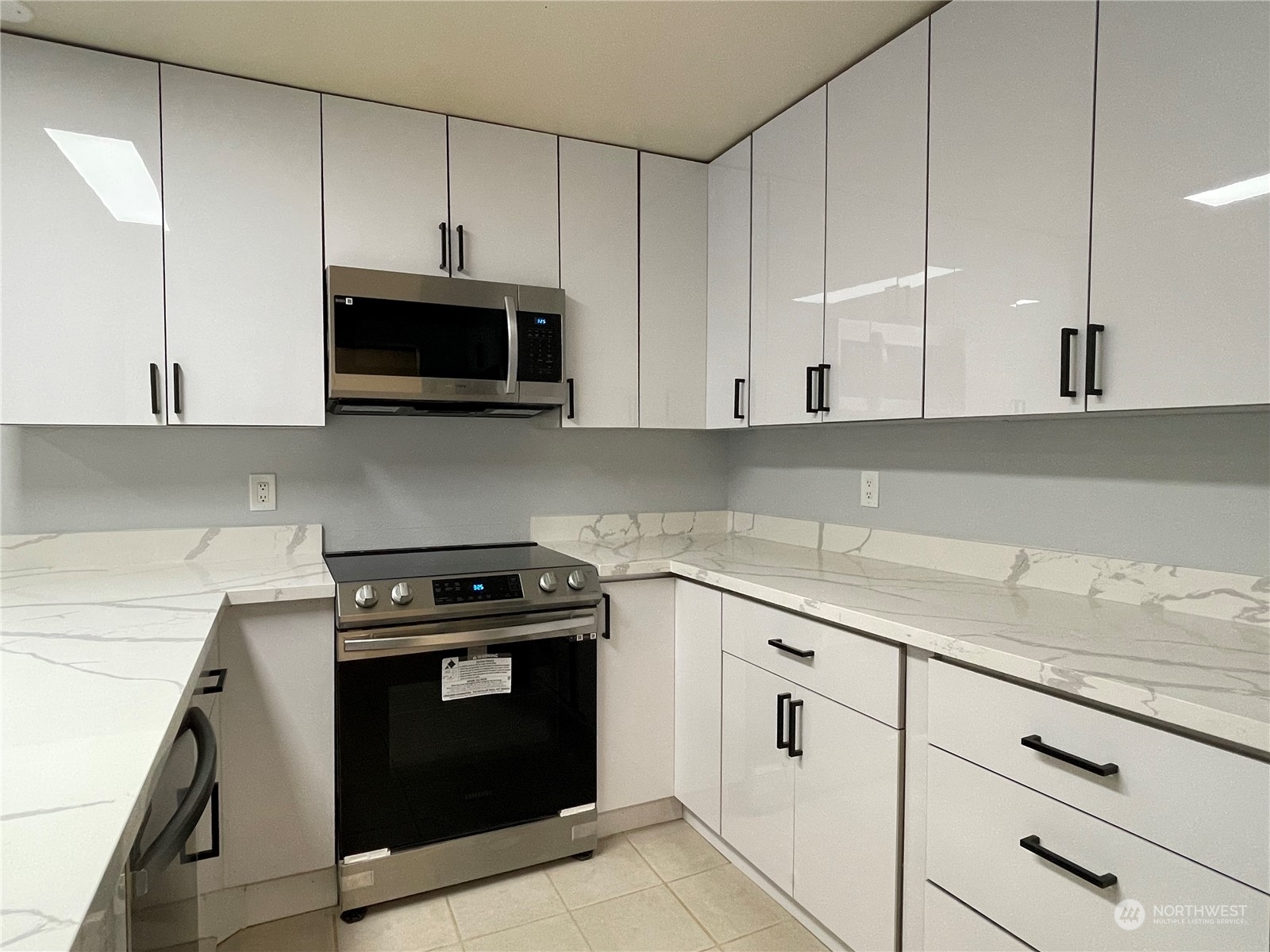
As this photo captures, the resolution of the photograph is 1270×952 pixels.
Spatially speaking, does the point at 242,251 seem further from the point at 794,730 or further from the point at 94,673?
the point at 794,730

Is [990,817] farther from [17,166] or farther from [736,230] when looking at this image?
[17,166]

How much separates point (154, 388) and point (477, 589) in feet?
3.25

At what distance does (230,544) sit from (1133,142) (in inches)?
96.1

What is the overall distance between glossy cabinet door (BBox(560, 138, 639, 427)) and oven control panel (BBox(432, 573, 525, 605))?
63 cm

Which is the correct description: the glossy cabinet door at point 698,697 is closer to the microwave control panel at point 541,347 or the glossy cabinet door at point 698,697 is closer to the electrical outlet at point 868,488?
the electrical outlet at point 868,488

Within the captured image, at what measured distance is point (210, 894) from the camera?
5.59ft

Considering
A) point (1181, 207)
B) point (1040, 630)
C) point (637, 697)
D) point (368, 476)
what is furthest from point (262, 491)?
point (1181, 207)

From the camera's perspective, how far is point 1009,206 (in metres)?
1.53

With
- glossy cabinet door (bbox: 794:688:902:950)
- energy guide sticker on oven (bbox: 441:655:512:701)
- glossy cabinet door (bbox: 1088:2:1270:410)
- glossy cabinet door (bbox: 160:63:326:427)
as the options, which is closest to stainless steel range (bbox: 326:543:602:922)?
energy guide sticker on oven (bbox: 441:655:512:701)

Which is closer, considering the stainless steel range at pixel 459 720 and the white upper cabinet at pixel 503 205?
the stainless steel range at pixel 459 720

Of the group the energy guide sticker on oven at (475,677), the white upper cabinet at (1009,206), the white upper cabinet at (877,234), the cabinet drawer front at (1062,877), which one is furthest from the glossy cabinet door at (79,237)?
the cabinet drawer front at (1062,877)

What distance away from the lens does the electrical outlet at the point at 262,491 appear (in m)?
2.26

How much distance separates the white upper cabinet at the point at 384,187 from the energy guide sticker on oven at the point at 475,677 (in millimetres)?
1148

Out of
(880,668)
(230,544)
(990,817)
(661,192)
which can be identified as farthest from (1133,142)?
(230,544)
